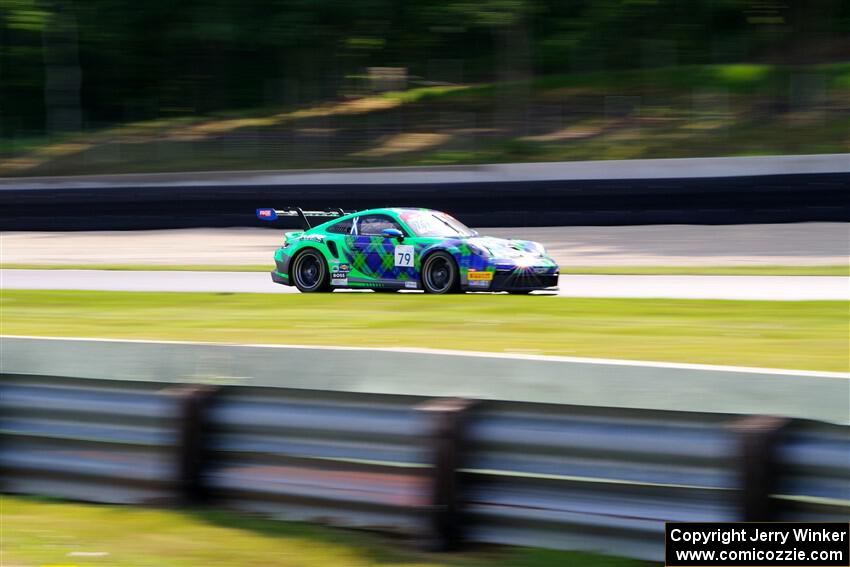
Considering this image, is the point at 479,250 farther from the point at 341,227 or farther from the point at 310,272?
the point at 310,272

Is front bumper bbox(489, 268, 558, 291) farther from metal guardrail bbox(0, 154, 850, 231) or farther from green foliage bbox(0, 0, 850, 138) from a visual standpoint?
green foliage bbox(0, 0, 850, 138)

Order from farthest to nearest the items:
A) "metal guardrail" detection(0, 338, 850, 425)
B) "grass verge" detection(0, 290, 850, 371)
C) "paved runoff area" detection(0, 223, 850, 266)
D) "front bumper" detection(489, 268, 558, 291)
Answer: "paved runoff area" detection(0, 223, 850, 266), "front bumper" detection(489, 268, 558, 291), "grass verge" detection(0, 290, 850, 371), "metal guardrail" detection(0, 338, 850, 425)

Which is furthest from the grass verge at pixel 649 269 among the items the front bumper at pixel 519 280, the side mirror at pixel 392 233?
the side mirror at pixel 392 233

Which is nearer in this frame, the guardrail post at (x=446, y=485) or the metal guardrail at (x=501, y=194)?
the guardrail post at (x=446, y=485)

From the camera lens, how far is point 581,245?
1788 cm

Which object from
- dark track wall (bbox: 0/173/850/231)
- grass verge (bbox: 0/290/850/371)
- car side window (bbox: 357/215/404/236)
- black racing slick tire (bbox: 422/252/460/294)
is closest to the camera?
grass verge (bbox: 0/290/850/371)

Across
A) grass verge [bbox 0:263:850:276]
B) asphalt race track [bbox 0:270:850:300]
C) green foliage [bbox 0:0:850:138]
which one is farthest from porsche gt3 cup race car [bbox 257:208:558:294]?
green foliage [bbox 0:0:850:138]

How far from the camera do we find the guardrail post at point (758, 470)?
372cm

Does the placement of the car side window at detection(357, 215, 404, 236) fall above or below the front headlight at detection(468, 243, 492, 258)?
above

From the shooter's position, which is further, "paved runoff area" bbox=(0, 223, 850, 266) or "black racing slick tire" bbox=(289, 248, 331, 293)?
"paved runoff area" bbox=(0, 223, 850, 266)

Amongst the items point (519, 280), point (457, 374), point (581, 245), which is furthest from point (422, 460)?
point (581, 245)

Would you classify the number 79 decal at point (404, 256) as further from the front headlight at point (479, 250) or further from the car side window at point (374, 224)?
the front headlight at point (479, 250)

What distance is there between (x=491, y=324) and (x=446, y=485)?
146 inches

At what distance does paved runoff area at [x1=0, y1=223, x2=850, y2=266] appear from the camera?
1602 cm
